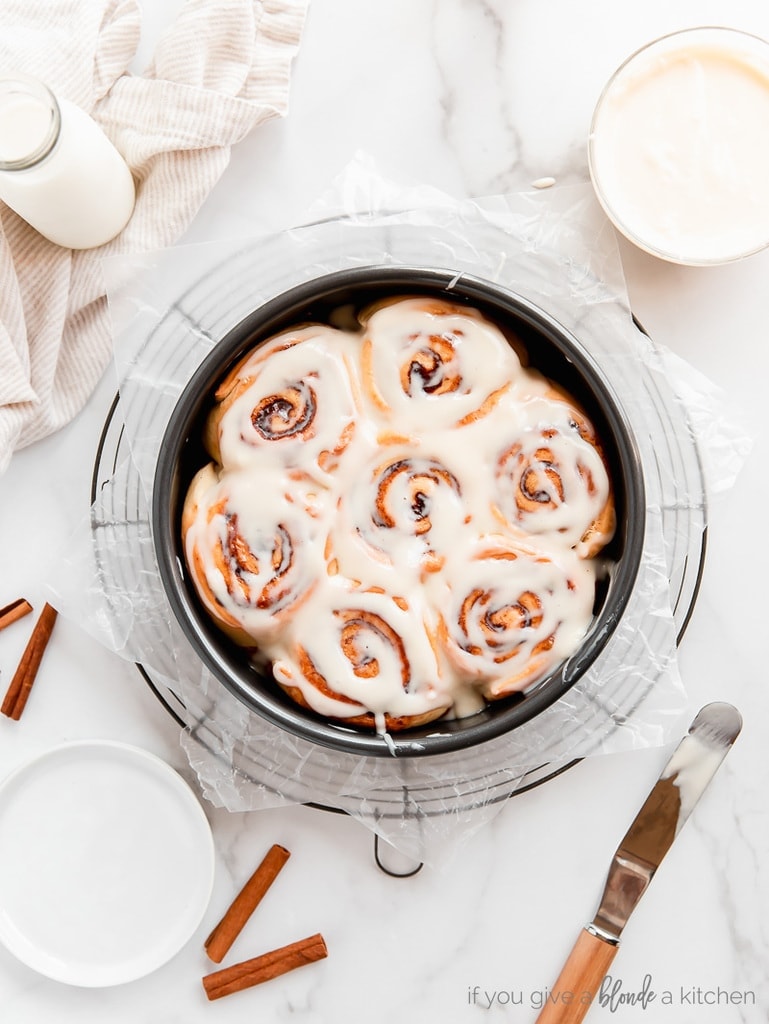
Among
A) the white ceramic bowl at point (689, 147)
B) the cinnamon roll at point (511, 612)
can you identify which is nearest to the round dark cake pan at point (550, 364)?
the cinnamon roll at point (511, 612)

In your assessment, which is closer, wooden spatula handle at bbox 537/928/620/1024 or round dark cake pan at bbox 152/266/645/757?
round dark cake pan at bbox 152/266/645/757

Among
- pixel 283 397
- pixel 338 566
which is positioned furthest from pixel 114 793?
pixel 283 397

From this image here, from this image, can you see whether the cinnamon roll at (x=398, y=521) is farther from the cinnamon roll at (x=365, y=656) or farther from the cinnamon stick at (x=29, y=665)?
the cinnamon stick at (x=29, y=665)

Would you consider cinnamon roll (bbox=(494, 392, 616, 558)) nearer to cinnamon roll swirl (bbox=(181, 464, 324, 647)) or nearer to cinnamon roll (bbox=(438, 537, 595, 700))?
cinnamon roll (bbox=(438, 537, 595, 700))

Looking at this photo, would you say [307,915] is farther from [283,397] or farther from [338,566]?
[283,397]

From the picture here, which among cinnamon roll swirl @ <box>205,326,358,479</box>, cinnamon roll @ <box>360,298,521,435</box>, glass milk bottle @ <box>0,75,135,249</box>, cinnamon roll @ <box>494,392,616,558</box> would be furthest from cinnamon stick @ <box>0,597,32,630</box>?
cinnamon roll @ <box>494,392,616,558</box>

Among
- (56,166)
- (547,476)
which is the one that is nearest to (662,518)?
(547,476)
